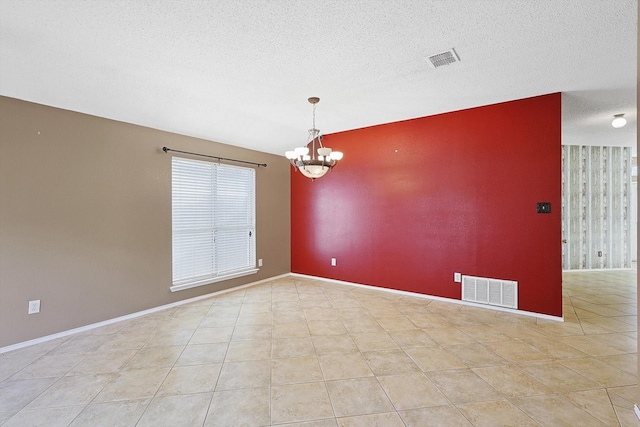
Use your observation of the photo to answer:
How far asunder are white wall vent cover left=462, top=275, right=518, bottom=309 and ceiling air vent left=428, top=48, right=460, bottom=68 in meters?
2.72

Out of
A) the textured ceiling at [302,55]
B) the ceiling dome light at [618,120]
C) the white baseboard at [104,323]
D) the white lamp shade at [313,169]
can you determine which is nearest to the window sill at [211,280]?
the white baseboard at [104,323]

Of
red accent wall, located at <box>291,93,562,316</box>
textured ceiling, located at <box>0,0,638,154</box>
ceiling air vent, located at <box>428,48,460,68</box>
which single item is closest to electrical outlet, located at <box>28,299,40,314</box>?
textured ceiling, located at <box>0,0,638,154</box>

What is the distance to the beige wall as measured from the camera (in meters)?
2.76

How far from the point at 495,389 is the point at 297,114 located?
138 inches

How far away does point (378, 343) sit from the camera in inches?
109

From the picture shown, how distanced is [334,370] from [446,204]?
2.79m

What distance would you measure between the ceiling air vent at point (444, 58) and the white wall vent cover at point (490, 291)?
2718 millimetres

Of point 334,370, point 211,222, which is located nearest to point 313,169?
point 334,370

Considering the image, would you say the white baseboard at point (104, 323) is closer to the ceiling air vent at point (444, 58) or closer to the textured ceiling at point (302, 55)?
the textured ceiling at point (302, 55)

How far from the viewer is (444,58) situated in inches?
97.1

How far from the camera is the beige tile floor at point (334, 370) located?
1801 millimetres

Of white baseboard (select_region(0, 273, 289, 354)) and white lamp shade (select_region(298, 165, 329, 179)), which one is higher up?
white lamp shade (select_region(298, 165, 329, 179))

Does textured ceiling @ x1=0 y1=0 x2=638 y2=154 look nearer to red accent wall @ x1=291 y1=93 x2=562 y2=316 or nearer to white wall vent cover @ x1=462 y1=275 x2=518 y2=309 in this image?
red accent wall @ x1=291 y1=93 x2=562 y2=316

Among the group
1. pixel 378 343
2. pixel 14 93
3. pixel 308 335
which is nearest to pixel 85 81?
pixel 14 93
